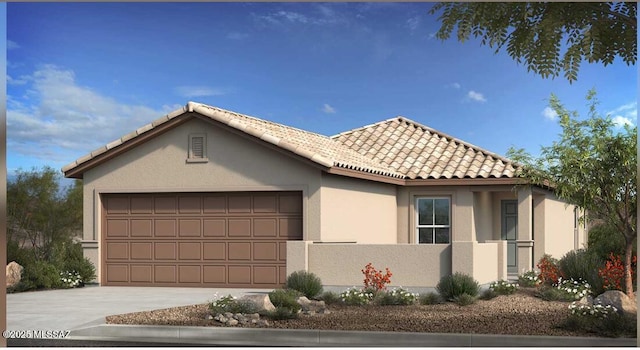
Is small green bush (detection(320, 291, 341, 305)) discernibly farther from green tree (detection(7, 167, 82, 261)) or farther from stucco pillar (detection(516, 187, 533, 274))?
green tree (detection(7, 167, 82, 261))

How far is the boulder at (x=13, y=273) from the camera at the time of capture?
23.0m

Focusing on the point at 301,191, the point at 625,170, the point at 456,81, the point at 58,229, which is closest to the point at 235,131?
the point at 301,191

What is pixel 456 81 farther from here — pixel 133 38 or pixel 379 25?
pixel 133 38

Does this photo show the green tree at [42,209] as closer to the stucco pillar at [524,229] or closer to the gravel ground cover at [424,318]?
the stucco pillar at [524,229]

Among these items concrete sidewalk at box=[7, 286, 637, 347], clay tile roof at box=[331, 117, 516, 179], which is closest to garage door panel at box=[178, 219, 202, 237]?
concrete sidewalk at box=[7, 286, 637, 347]

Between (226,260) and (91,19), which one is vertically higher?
(91,19)

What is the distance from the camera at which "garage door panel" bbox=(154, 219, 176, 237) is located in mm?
23078

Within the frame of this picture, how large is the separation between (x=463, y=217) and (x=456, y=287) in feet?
21.8

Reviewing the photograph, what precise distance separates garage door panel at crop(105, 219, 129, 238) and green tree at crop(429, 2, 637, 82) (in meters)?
11.7

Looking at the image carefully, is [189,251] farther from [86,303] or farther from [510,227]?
[510,227]

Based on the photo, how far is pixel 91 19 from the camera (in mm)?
44312

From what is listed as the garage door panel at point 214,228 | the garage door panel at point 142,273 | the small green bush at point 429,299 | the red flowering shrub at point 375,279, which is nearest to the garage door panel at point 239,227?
the garage door panel at point 214,228

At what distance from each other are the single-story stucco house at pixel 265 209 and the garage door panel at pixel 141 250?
2cm

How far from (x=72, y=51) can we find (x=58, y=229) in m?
9.93
